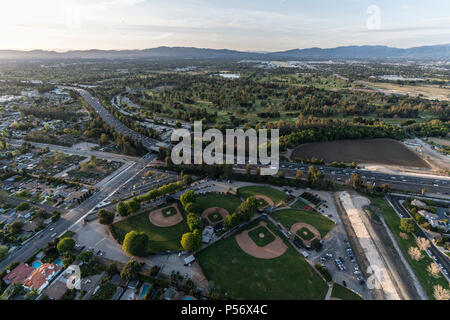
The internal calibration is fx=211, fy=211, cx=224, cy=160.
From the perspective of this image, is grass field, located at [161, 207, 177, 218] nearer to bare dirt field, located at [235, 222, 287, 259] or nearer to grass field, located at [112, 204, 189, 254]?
grass field, located at [112, 204, 189, 254]

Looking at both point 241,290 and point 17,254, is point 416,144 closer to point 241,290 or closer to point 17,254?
point 241,290

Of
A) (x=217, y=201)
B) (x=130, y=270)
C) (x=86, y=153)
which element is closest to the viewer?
(x=130, y=270)

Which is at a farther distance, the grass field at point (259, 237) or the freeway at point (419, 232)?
the grass field at point (259, 237)

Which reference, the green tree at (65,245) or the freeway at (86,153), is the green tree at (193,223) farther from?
the freeway at (86,153)

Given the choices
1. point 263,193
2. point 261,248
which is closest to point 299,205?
point 263,193

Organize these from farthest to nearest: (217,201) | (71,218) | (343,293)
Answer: (217,201), (71,218), (343,293)

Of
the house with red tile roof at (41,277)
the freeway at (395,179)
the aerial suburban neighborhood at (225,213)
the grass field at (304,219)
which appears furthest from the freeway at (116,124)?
the grass field at (304,219)

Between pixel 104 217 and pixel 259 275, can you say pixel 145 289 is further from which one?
pixel 259 275
